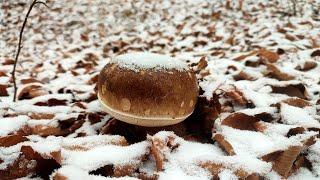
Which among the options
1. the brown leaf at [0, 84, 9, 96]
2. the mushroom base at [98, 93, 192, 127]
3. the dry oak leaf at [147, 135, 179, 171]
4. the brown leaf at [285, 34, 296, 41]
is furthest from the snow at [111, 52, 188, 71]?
the brown leaf at [285, 34, 296, 41]

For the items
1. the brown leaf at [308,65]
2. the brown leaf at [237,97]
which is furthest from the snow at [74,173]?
the brown leaf at [308,65]

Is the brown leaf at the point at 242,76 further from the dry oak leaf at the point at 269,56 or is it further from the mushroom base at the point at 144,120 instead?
the mushroom base at the point at 144,120

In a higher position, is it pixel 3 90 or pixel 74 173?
pixel 74 173

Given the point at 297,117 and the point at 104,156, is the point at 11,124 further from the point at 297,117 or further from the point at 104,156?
the point at 297,117

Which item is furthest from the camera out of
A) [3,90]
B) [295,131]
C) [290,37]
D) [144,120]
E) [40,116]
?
[290,37]

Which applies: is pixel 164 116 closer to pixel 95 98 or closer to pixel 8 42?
pixel 95 98

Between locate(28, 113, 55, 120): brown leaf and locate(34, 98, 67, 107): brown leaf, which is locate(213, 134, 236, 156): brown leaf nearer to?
locate(28, 113, 55, 120): brown leaf

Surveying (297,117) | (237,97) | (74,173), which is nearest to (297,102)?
(297,117)
